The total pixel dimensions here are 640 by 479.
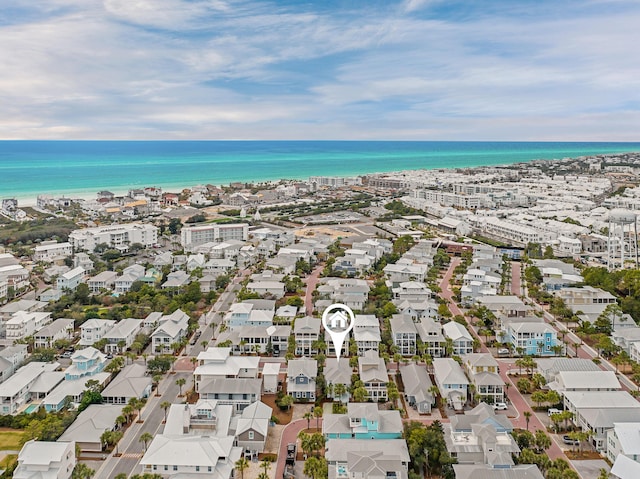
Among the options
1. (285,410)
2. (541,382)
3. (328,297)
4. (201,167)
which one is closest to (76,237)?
(328,297)

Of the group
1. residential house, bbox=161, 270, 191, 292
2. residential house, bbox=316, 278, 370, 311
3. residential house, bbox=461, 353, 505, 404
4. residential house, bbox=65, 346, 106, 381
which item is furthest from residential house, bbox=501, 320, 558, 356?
residential house, bbox=161, 270, 191, 292

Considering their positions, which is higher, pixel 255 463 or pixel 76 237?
pixel 76 237

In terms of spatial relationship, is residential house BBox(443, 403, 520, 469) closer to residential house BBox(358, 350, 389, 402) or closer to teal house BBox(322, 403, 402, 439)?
teal house BBox(322, 403, 402, 439)

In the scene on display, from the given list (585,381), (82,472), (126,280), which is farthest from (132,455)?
(126,280)

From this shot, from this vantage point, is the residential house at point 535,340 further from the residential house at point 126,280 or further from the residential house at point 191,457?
the residential house at point 126,280

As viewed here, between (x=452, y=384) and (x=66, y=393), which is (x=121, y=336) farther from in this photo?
(x=452, y=384)

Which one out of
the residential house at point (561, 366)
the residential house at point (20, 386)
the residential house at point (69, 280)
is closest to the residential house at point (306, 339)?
the residential house at point (561, 366)

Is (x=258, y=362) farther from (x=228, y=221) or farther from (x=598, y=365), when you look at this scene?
(x=228, y=221)
